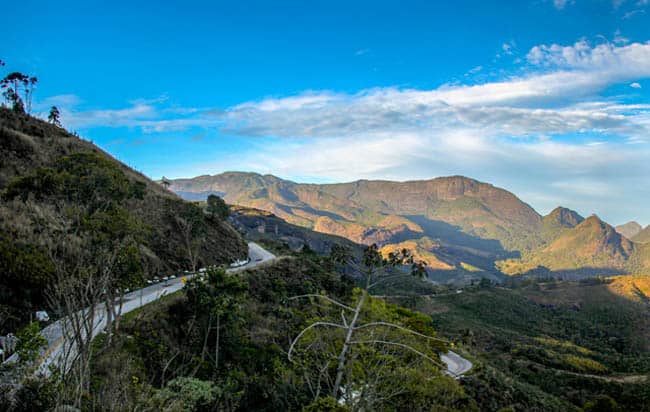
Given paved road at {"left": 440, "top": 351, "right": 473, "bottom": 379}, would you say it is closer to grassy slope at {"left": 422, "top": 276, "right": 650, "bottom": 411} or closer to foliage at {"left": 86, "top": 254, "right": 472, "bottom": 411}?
grassy slope at {"left": 422, "top": 276, "right": 650, "bottom": 411}

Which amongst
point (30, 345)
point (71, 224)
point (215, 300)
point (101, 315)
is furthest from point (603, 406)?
point (71, 224)

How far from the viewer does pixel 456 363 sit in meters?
37.3

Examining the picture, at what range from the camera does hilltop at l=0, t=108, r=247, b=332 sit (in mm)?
19406

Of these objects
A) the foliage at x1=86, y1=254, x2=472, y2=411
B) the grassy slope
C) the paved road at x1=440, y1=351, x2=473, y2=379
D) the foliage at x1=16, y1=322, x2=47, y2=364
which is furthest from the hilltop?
the grassy slope

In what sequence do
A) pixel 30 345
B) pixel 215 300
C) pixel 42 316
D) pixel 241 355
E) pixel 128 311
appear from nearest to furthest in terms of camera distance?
pixel 30 345
pixel 42 316
pixel 215 300
pixel 241 355
pixel 128 311

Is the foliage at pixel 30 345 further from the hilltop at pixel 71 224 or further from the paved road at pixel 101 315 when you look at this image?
the paved road at pixel 101 315

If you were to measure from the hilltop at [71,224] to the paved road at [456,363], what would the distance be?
81.4ft

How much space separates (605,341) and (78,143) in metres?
102

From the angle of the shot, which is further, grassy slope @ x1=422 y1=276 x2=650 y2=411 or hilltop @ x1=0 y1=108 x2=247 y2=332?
grassy slope @ x1=422 y1=276 x2=650 y2=411

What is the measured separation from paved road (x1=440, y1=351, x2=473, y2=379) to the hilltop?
24.8 m

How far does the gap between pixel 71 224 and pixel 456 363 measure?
34.8 m

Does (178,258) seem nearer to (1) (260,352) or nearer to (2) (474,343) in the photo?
(1) (260,352)

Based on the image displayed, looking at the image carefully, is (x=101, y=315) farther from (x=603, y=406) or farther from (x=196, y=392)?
(x=603, y=406)

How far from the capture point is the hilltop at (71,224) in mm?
19406
